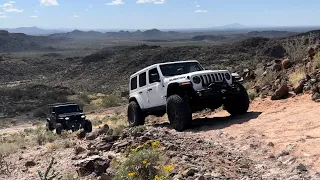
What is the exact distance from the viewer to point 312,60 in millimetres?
14906

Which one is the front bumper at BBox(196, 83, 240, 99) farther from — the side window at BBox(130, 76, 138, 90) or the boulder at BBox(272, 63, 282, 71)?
the boulder at BBox(272, 63, 282, 71)

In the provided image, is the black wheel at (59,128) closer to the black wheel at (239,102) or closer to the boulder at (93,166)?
the black wheel at (239,102)

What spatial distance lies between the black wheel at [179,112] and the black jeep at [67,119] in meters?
9.03

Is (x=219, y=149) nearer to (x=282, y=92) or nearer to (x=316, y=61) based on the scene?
Result: (x=282, y=92)

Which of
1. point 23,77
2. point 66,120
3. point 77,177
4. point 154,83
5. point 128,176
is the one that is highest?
point 154,83

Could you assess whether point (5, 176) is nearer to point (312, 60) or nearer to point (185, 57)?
point (312, 60)

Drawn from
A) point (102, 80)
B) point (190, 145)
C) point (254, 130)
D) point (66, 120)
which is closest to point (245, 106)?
point (254, 130)

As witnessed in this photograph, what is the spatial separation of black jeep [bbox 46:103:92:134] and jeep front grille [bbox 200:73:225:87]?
9411mm

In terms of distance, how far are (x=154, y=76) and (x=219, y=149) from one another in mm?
4235

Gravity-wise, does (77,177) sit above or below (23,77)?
above

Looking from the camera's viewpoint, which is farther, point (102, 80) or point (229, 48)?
point (229, 48)

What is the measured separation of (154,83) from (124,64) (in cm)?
5968

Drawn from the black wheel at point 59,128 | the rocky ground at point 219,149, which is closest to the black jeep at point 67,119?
the black wheel at point 59,128

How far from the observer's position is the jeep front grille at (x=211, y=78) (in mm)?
11252
